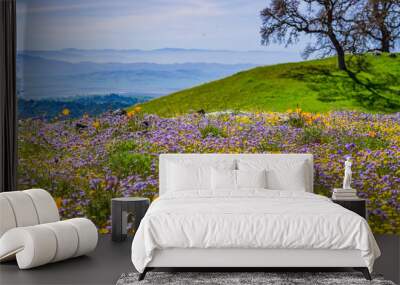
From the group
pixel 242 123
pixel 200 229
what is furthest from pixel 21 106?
pixel 200 229

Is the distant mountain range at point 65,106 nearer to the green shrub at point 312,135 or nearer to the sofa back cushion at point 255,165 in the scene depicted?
the sofa back cushion at point 255,165

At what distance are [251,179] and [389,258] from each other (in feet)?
5.42

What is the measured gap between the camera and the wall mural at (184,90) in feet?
27.1

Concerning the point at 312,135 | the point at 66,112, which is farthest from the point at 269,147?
the point at 66,112

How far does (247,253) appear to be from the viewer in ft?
17.9

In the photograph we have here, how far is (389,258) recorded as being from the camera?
6.45 meters

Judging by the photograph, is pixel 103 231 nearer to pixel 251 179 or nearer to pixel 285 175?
pixel 251 179

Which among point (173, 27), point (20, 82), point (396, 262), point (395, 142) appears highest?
point (173, 27)

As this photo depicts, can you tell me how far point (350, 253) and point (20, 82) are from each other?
4.90 m

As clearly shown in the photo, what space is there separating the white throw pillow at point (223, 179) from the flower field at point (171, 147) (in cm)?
100

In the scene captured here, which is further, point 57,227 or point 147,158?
point 147,158

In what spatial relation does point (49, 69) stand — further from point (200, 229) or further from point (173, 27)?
point (200, 229)

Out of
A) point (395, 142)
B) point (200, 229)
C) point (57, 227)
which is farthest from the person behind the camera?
point (395, 142)

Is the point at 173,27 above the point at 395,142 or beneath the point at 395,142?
above
